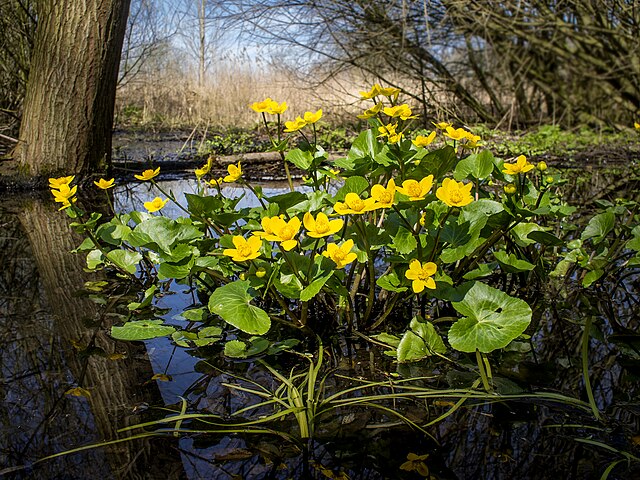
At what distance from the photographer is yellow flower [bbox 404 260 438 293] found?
1.05 meters

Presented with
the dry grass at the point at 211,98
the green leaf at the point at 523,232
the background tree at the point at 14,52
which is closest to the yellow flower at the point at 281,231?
the green leaf at the point at 523,232

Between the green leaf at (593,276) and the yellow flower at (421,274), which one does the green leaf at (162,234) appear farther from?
the green leaf at (593,276)

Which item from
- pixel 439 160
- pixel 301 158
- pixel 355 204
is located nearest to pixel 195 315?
pixel 301 158

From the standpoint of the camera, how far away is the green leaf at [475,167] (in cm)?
132

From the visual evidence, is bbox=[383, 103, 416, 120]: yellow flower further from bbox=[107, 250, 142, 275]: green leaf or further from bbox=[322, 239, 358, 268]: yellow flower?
bbox=[107, 250, 142, 275]: green leaf

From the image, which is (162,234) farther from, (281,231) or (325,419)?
(325,419)

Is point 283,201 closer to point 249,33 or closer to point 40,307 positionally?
point 40,307

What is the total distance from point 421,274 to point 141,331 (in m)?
0.61

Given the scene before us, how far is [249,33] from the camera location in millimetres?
5777

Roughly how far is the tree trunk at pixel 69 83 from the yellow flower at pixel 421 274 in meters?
3.01

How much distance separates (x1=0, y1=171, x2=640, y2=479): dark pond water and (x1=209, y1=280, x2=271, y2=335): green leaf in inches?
4.2

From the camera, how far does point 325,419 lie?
939mm

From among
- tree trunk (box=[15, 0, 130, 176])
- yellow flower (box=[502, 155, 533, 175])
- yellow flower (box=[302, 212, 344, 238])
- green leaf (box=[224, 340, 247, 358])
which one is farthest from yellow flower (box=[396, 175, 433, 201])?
tree trunk (box=[15, 0, 130, 176])

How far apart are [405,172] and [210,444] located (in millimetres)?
748
